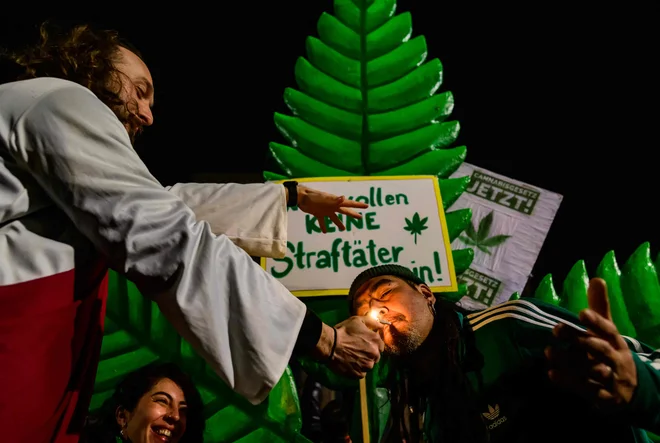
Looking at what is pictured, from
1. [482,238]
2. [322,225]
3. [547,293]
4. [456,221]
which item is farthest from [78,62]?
[482,238]

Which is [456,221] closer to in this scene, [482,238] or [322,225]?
[482,238]

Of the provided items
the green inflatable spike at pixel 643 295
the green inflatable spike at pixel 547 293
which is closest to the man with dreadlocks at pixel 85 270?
the green inflatable spike at pixel 547 293

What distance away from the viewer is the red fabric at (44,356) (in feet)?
3.50

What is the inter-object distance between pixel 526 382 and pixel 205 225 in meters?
1.12

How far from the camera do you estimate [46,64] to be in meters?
1.45

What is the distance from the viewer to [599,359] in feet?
4.54

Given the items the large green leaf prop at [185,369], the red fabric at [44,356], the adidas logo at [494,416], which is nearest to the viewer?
the red fabric at [44,356]

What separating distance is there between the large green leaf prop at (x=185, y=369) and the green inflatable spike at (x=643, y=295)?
1.30m

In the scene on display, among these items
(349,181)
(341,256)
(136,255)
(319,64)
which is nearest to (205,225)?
(136,255)

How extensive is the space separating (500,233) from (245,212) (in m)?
1.43

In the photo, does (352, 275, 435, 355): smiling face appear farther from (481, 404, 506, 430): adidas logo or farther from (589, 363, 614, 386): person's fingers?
(589, 363, 614, 386): person's fingers

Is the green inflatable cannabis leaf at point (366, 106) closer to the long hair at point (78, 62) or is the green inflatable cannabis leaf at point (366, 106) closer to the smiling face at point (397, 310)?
the smiling face at point (397, 310)

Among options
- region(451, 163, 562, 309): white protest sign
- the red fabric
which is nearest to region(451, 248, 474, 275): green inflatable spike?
region(451, 163, 562, 309): white protest sign

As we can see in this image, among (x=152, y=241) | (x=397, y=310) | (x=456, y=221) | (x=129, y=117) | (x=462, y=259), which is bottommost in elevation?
(x=397, y=310)
